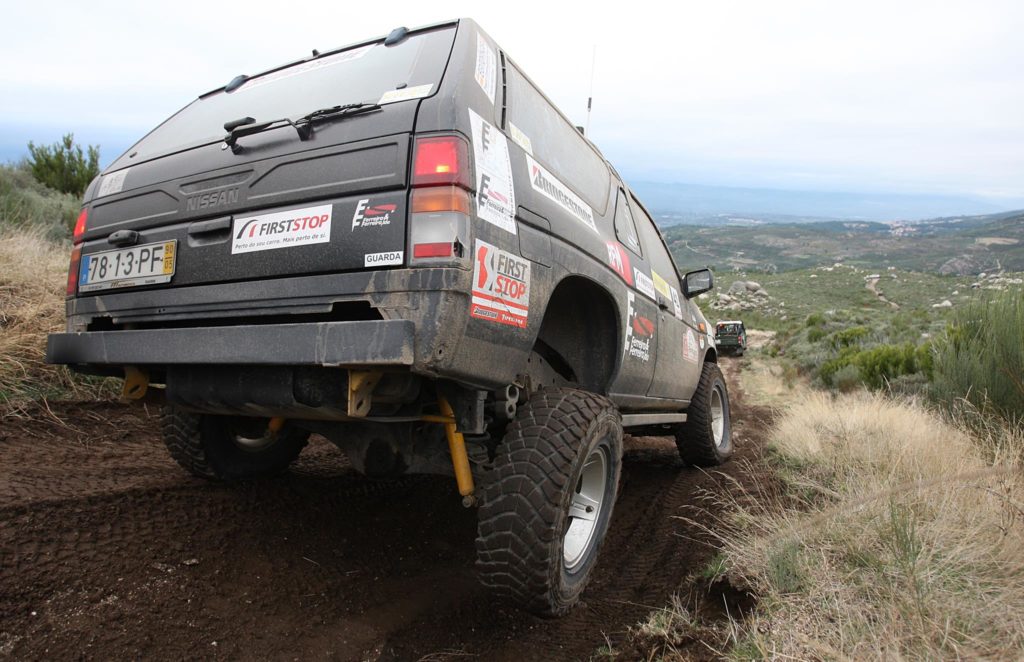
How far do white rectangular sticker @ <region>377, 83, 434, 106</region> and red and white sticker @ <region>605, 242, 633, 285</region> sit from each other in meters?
1.31

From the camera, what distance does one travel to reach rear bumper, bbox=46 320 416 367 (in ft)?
6.64

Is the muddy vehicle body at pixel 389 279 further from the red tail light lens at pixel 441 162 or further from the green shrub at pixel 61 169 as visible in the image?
the green shrub at pixel 61 169

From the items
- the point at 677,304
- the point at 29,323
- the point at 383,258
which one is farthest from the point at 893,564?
the point at 29,323

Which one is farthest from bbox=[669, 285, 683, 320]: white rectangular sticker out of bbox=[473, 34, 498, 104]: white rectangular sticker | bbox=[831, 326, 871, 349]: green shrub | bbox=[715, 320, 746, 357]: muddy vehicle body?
bbox=[715, 320, 746, 357]: muddy vehicle body

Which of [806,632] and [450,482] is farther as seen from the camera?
[450,482]

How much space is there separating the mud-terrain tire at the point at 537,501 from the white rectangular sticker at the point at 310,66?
165cm

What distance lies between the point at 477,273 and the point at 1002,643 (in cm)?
187

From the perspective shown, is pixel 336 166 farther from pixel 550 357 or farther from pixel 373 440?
pixel 550 357

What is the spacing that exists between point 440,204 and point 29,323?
458 cm

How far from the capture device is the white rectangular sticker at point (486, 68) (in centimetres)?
252

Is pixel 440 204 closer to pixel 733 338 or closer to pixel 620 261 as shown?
pixel 620 261

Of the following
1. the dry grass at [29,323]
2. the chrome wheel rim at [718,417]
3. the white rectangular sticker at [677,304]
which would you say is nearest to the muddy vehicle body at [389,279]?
the white rectangular sticker at [677,304]

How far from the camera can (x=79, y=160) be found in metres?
11.8

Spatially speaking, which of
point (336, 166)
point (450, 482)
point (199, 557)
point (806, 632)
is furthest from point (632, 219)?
point (199, 557)
